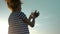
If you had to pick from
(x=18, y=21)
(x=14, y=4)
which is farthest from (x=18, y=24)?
(x=14, y=4)

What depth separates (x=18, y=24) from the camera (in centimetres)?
172

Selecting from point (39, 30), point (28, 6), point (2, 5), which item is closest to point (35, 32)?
point (39, 30)

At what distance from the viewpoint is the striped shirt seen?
1.70 metres

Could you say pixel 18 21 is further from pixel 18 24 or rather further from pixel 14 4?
pixel 14 4

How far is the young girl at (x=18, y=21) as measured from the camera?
5.59 ft

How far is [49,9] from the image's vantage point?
3121 millimetres

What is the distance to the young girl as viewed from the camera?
1703 mm

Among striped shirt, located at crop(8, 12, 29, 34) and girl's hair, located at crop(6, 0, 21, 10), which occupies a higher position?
girl's hair, located at crop(6, 0, 21, 10)

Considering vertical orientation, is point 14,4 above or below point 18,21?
above

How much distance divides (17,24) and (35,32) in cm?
135

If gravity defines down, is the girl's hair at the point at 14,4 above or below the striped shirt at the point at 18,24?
above

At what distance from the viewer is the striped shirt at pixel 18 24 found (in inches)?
67.0

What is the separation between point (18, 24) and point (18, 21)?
3 centimetres

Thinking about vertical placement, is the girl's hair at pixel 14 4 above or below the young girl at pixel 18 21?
above
